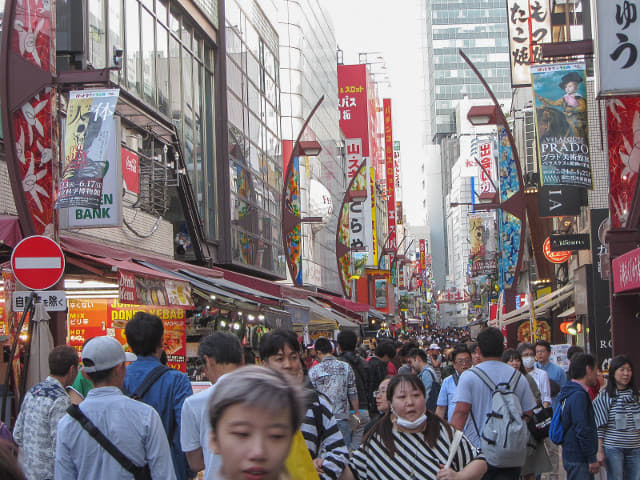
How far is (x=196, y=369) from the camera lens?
16.8 meters

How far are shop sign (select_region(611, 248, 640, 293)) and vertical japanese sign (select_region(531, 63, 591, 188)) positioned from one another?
2737 mm

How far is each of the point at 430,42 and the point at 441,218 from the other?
124 feet

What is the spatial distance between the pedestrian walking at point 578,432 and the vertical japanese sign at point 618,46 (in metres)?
3.57

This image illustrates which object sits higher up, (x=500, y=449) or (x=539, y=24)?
(x=539, y=24)

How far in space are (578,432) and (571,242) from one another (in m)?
15.9

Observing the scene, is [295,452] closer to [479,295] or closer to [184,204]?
[184,204]

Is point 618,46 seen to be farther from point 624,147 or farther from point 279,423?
point 279,423

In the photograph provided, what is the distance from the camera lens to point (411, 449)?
4328 millimetres

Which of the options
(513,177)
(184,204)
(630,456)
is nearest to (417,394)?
(630,456)

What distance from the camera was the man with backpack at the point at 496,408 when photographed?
242 inches

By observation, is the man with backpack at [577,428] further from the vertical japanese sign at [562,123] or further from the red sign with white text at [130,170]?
the red sign with white text at [130,170]

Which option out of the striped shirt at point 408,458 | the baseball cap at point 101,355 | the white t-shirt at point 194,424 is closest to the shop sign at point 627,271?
the striped shirt at point 408,458

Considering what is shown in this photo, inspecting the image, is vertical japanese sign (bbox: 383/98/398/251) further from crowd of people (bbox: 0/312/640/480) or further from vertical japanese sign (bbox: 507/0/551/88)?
crowd of people (bbox: 0/312/640/480)

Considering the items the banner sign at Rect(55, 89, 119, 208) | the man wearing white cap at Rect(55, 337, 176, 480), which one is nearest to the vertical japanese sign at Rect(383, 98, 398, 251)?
the banner sign at Rect(55, 89, 119, 208)
